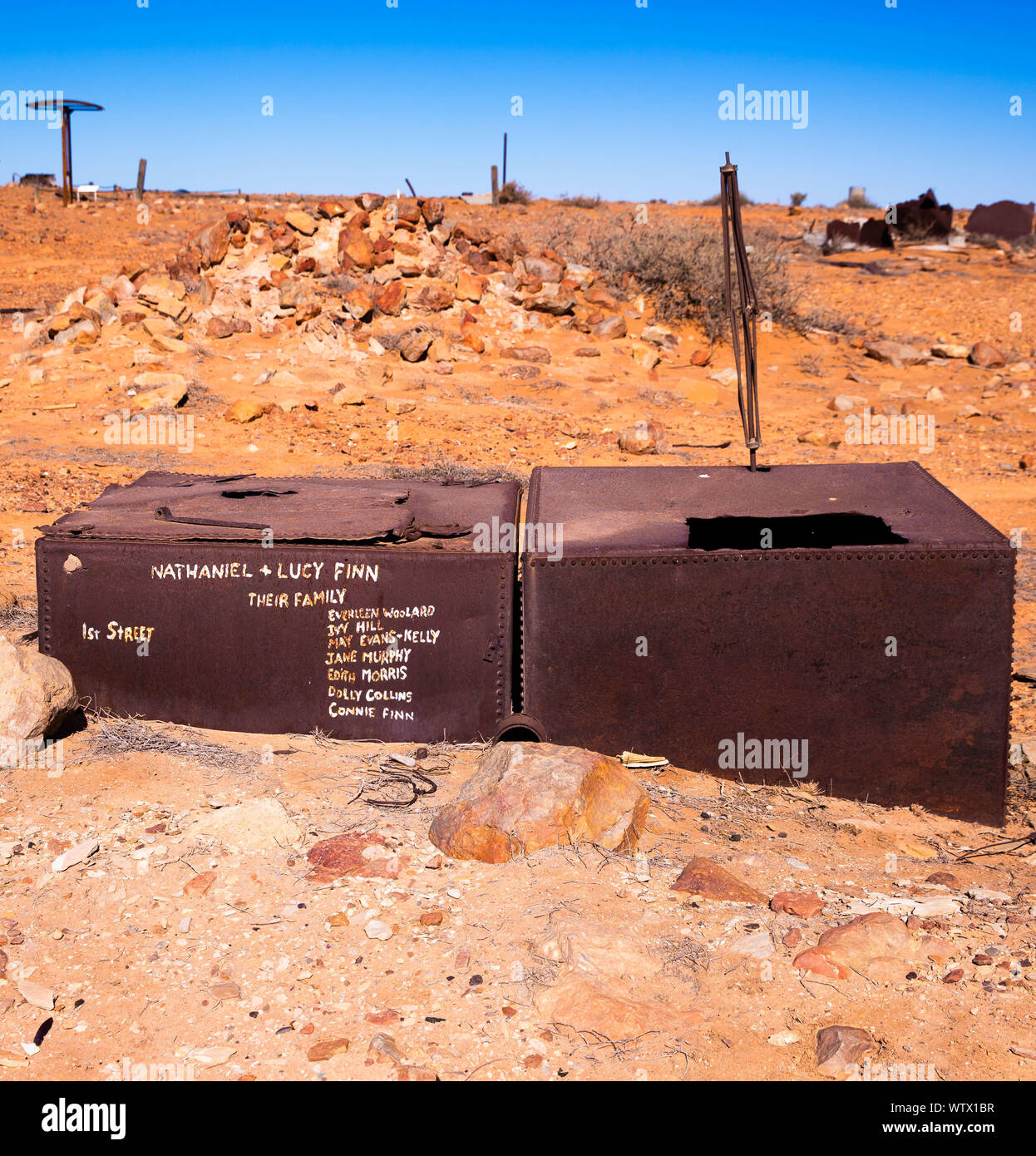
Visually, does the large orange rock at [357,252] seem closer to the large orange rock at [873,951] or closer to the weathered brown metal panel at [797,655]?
the weathered brown metal panel at [797,655]

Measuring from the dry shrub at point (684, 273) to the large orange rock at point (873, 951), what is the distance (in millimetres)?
12742

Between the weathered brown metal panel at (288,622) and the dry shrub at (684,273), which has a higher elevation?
the dry shrub at (684,273)

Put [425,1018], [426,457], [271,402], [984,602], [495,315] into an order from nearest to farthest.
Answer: [425,1018]
[984,602]
[426,457]
[271,402]
[495,315]

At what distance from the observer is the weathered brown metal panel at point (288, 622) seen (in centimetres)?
429

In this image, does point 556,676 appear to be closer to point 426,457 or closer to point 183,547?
point 183,547

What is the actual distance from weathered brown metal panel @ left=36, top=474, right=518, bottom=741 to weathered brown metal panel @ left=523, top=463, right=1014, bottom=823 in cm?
30

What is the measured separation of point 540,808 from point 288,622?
1.49m

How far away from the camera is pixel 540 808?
11.5 ft

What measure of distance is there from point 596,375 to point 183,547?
9577mm

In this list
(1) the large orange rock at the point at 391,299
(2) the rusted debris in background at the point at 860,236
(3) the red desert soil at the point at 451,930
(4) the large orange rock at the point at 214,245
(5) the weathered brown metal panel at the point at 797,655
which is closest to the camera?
(3) the red desert soil at the point at 451,930

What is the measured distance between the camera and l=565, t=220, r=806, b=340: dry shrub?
15195 mm

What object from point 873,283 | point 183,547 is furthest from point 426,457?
point 873,283

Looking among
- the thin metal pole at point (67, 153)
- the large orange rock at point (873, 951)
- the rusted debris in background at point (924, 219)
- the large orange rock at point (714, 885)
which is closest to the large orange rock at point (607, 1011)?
the large orange rock at point (873, 951)
